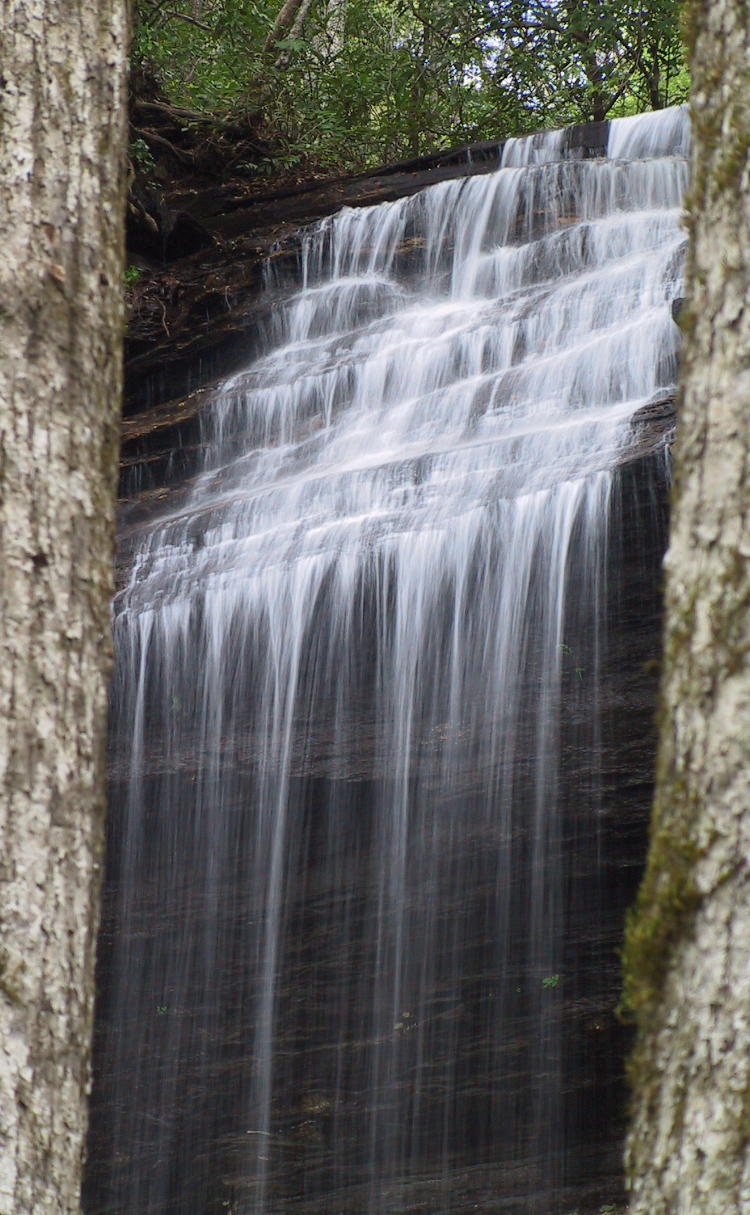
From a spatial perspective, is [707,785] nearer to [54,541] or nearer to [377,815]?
[54,541]

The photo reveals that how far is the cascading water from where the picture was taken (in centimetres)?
630

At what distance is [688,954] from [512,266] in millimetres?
9262

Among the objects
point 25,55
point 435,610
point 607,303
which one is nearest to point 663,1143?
point 25,55

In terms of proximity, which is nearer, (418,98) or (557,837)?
(557,837)

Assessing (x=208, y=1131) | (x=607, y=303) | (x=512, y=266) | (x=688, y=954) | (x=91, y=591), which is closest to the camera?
(x=688, y=954)

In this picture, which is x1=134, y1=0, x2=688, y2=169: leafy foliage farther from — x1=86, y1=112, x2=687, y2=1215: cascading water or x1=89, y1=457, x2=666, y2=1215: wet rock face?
x1=89, y1=457, x2=666, y2=1215: wet rock face

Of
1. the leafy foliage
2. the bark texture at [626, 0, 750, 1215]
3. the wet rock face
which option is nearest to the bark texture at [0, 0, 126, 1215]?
the bark texture at [626, 0, 750, 1215]

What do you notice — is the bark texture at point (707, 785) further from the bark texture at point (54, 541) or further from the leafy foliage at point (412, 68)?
the leafy foliage at point (412, 68)

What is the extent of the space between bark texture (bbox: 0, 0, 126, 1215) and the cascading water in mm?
4069

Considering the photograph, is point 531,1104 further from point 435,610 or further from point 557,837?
point 435,610

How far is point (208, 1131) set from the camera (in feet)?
22.6

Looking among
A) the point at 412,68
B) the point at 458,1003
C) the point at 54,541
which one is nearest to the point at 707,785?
the point at 54,541

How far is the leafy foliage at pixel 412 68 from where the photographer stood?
14617 millimetres

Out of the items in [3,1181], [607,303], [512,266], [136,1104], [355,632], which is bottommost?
[3,1181]
